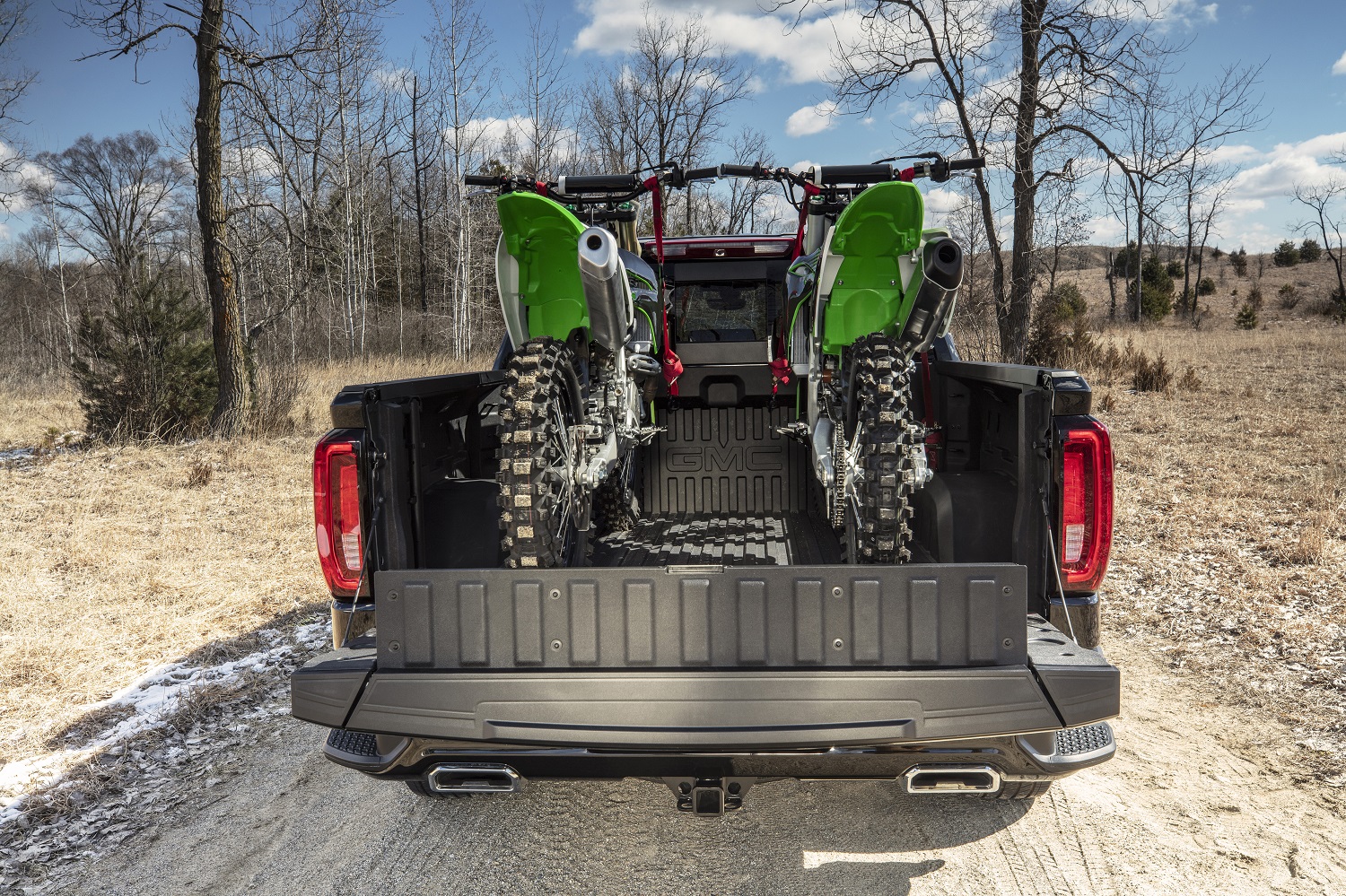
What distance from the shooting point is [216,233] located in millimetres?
10680

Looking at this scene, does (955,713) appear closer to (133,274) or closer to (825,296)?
(825,296)

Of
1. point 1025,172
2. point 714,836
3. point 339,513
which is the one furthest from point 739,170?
point 1025,172

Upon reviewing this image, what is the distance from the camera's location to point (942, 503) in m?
2.72

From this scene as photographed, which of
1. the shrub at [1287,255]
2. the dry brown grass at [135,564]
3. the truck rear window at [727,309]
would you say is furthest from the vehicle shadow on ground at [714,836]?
the shrub at [1287,255]

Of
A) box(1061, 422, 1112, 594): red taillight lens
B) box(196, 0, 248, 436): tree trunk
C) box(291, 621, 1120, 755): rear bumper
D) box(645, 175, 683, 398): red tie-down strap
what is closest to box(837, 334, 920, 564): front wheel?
box(1061, 422, 1112, 594): red taillight lens

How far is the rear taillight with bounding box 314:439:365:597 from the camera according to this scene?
7.69 feet

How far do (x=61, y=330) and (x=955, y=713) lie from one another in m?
40.2

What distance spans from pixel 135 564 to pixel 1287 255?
56.6 metres

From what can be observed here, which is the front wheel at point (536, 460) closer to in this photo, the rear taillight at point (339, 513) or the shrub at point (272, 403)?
the rear taillight at point (339, 513)

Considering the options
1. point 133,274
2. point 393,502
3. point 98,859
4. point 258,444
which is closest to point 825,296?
point 393,502

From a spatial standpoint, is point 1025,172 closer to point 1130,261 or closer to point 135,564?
point 135,564

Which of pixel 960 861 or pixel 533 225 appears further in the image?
pixel 533 225

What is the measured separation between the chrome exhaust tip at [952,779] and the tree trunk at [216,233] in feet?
35.1

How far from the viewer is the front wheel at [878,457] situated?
256cm
